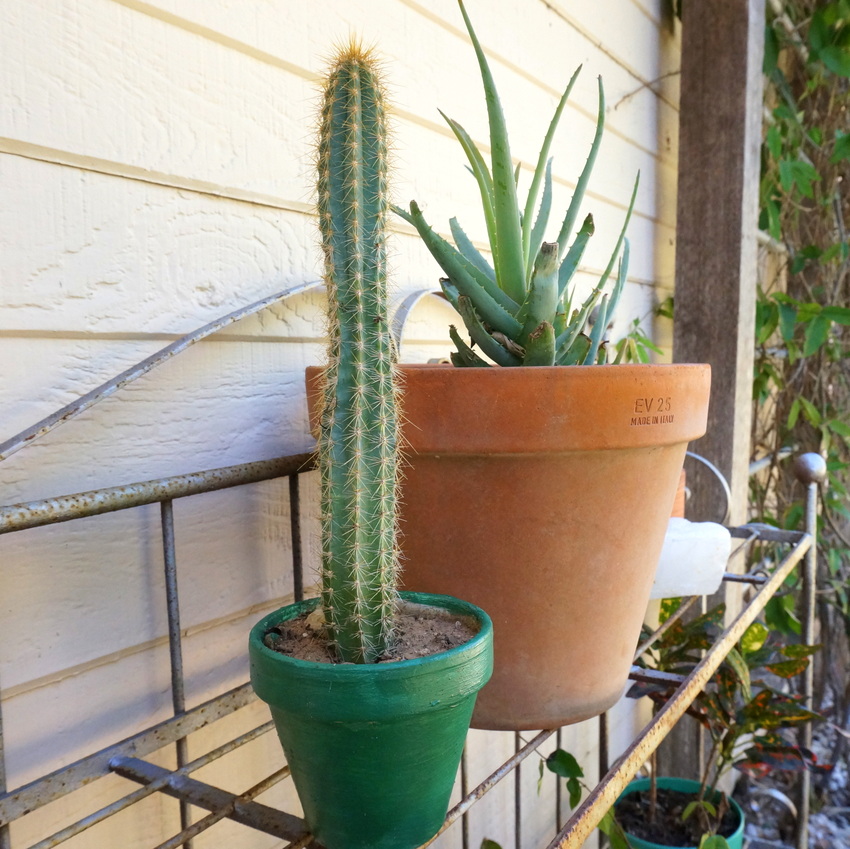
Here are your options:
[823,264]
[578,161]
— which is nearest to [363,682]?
[578,161]

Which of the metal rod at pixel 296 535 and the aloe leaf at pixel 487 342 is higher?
the aloe leaf at pixel 487 342

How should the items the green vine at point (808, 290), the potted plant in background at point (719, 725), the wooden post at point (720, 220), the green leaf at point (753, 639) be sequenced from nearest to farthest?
the potted plant in background at point (719, 725) → the green leaf at point (753, 639) → the wooden post at point (720, 220) → the green vine at point (808, 290)

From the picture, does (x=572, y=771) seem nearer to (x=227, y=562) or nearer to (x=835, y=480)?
(x=227, y=562)

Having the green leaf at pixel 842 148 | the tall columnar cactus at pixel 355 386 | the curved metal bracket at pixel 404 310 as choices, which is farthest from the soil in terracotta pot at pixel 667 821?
the green leaf at pixel 842 148

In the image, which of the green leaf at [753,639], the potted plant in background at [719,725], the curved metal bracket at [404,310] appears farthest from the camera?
the green leaf at [753,639]

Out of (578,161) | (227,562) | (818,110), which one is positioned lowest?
(227,562)

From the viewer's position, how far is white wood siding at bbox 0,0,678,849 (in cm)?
56

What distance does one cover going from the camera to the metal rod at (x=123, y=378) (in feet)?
1.68

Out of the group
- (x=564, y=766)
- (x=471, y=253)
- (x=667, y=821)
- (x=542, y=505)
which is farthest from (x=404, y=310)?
(x=667, y=821)

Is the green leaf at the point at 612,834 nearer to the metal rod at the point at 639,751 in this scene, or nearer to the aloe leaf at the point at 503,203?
the metal rod at the point at 639,751

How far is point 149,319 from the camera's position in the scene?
64cm

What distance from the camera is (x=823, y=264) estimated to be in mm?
2033

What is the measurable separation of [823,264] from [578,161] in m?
1.07

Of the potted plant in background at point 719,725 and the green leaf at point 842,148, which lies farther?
the green leaf at point 842,148
